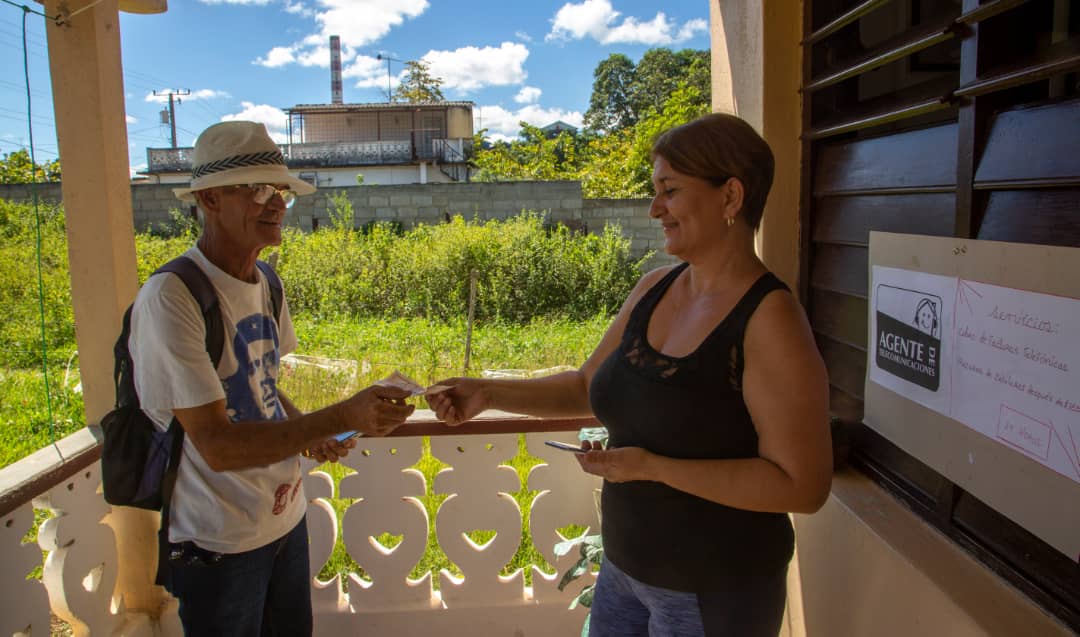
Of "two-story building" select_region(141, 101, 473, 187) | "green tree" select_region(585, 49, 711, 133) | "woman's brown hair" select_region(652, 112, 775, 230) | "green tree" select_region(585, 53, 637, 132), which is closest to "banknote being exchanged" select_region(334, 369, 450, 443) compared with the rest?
"woman's brown hair" select_region(652, 112, 775, 230)

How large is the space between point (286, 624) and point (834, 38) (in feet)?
7.32

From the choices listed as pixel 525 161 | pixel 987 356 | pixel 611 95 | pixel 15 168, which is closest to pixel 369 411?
pixel 987 356

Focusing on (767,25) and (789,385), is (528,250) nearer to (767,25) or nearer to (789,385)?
(767,25)

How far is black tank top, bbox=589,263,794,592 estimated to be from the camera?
50.6 inches

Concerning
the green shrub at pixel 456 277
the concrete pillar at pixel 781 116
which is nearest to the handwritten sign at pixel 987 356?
the concrete pillar at pixel 781 116

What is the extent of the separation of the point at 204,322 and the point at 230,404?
0.21 meters

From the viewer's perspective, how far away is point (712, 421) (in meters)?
1.29

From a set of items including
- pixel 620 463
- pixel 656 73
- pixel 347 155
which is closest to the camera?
pixel 620 463

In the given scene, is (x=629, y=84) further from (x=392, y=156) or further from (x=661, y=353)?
(x=661, y=353)

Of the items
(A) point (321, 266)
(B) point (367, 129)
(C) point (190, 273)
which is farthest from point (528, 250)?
(B) point (367, 129)

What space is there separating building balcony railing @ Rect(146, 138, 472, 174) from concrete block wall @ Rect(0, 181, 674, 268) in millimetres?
14070

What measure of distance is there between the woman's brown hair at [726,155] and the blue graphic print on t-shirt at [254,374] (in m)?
1.08

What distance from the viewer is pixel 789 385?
1194 mm

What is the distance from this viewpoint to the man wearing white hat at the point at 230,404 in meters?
1.48
